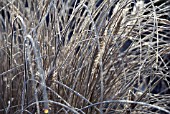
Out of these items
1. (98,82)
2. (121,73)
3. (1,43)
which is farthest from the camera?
(1,43)

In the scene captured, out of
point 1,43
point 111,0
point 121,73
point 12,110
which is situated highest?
point 111,0

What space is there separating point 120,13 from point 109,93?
32cm

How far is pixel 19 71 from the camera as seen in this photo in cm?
166

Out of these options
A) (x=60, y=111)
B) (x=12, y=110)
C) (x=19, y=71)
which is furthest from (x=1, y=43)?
(x=60, y=111)

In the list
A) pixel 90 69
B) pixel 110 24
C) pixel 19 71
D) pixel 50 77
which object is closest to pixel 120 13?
pixel 110 24

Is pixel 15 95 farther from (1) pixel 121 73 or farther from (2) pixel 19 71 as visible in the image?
(1) pixel 121 73

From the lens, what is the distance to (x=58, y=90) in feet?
5.19

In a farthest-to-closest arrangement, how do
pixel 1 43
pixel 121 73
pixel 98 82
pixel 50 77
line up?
1. pixel 1 43
2. pixel 121 73
3. pixel 98 82
4. pixel 50 77

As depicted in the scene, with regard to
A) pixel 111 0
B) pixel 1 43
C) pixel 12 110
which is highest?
pixel 111 0

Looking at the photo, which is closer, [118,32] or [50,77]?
[50,77]

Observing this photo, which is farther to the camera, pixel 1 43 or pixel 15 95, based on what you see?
pixel 1 43

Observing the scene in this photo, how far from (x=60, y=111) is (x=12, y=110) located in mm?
195

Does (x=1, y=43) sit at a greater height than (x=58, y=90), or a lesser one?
greater

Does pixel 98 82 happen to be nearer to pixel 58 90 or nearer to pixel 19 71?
pixel 58 90
